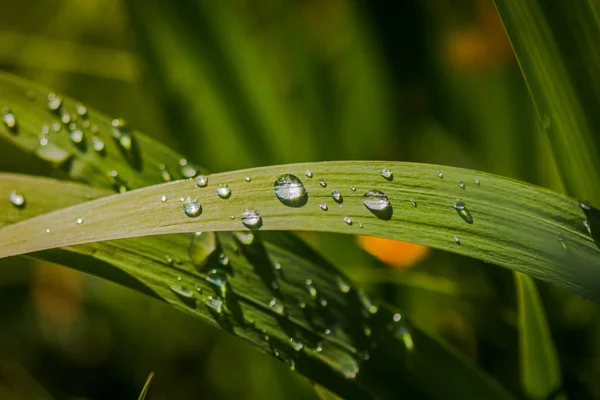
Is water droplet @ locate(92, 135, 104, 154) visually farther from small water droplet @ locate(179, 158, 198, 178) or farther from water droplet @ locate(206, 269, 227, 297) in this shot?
water droplet @ locate(206, 269, 227, 297)

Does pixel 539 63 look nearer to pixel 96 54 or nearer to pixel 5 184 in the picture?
pixel 5 184

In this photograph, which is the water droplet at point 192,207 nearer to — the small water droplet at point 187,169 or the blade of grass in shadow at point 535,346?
the small water droplet at point 187,169

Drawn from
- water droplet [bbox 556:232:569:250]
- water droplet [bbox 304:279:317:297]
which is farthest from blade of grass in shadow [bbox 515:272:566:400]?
water droplet [bbox 304:279:317:297]

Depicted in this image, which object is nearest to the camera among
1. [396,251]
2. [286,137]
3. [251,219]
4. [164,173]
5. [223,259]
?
[251,219]

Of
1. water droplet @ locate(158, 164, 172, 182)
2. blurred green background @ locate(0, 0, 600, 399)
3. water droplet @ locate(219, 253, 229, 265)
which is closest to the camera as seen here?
water droplet @ locate(219, 253, 229, 265)

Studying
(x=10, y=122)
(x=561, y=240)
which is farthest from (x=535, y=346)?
(x=10, y=122)

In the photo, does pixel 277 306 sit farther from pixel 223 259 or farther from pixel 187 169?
pixel 187 169
